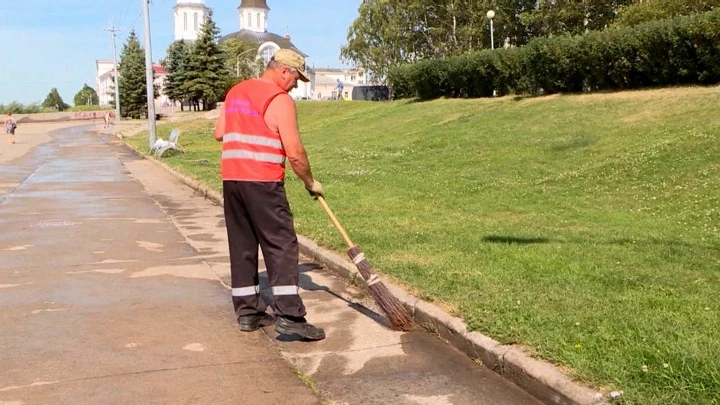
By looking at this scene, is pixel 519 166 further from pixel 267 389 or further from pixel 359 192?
pixel 267 389

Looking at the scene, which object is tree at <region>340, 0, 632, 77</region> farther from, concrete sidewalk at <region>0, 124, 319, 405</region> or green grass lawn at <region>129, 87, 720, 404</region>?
A: concrete sidewalk at <region>0, 124, 319, 405</region>

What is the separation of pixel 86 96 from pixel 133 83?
3674 inches

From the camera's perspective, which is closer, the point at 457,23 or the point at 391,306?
the point at 391,306

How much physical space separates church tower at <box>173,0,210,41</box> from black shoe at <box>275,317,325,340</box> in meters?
108

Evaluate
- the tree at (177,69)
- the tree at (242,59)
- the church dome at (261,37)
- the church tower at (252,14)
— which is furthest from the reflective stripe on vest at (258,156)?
the church tower at (252,14)

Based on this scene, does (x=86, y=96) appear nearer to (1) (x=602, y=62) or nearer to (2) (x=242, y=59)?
(2) (x=242, y=59)

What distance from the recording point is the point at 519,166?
14.4 m

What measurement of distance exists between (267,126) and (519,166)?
1008 cm

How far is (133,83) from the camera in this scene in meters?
71.6

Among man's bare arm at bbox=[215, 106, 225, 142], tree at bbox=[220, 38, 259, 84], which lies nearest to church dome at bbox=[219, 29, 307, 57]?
tree at bbox=[220, 38, 259, 84]

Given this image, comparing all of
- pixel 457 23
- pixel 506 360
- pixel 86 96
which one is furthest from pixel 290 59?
pixel 86 96

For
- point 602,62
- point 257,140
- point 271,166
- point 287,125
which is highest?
point 602,62

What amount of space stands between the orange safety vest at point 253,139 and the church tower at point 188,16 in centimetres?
10788

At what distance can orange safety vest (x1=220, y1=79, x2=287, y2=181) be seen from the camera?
5031 mm
